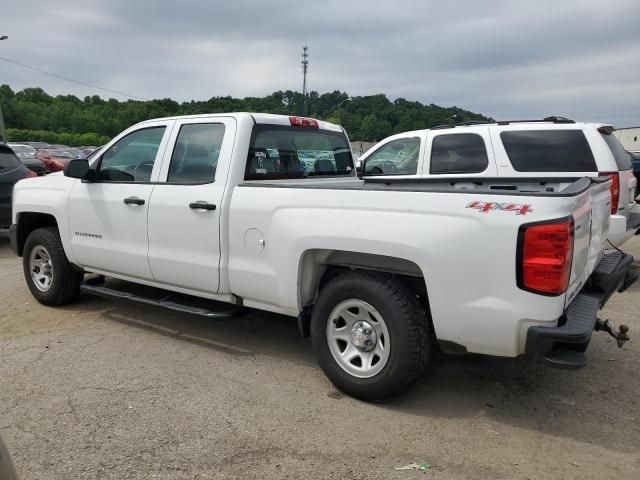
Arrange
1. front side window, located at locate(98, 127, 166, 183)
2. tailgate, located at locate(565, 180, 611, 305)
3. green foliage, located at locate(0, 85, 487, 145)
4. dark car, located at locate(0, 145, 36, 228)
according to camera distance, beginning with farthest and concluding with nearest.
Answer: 1. green foliage, located at locate(0, 85, 487, 145)
2. dark car, located at locate(0, 145, 36, 228)
3. front side window, located at locate(98, 127, 166, 183)
4. tailgate, located at locate(565, 180, 611, 305)

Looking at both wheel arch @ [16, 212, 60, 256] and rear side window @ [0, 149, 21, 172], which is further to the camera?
rear side window @ [0, 149, 21, 172]

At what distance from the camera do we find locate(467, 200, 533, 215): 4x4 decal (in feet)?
8.97

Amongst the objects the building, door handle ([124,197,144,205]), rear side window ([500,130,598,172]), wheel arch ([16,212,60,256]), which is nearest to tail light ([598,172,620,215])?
rear side window ([500,130,598,172])

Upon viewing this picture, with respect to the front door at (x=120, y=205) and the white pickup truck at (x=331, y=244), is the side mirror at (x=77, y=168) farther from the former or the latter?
the front door at (x=120, y=205)

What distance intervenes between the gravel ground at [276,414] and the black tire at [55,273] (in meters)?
0.67

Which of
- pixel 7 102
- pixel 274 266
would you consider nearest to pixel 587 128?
pixel 274 266

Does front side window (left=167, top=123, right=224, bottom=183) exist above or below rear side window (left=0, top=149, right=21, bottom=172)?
above

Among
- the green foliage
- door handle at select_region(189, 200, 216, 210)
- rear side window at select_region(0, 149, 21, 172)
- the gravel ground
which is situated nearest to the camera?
the gravel ground

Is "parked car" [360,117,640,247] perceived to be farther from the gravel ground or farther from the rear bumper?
the rear bumper

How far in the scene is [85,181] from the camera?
16.1 ft

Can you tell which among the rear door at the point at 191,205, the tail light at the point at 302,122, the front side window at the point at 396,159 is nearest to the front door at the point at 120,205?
the rear door at the point at 191,205

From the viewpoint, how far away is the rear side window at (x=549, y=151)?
6.25 m

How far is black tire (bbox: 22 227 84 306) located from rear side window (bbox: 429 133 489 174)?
4.69 m

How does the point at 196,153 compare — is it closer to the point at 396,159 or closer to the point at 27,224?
the point at 27,224
